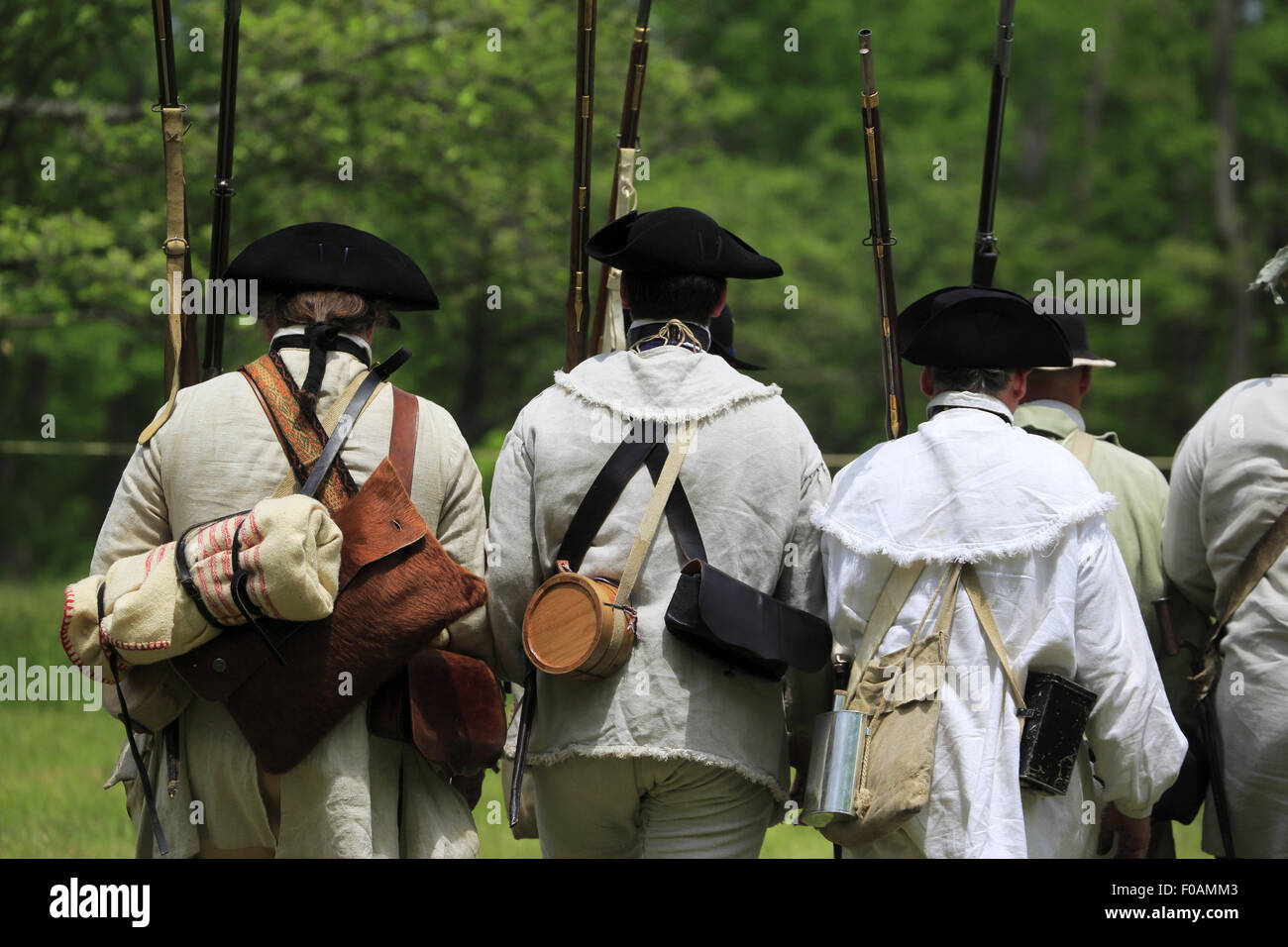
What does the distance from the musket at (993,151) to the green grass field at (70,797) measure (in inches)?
93.3

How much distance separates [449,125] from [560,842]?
12648 millimetres

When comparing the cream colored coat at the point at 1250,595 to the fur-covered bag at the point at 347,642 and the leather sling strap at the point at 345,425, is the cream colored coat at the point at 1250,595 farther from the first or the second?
the leather sling strap at the point at 345,425

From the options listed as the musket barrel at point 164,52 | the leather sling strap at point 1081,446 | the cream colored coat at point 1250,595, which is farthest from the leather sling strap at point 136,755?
the leather sling strap at point 1081,446

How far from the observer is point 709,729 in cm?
376

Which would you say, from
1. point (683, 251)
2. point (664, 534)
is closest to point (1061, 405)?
point (683, 251)

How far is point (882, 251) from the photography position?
4.91 m

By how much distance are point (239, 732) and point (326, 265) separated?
1205mm

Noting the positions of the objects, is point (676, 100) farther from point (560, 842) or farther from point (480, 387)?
point (560, 842)

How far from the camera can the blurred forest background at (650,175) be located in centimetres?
1493

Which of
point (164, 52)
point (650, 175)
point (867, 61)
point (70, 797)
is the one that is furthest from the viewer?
point (650, 175)

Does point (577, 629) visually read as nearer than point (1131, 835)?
Yes

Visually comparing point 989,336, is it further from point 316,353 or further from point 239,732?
point 239,732

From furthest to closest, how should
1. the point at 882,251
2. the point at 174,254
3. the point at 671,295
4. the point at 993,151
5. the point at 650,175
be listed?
the point at 650,175 → the point at 993,151 → the point at 882,251 → the point at 174,254 → the point at 671,295

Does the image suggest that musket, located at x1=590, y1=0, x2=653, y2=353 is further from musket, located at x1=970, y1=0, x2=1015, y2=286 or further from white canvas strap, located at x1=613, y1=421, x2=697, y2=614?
white canvas strap, located at x1=613, y1=421, x2=697, y2=614
